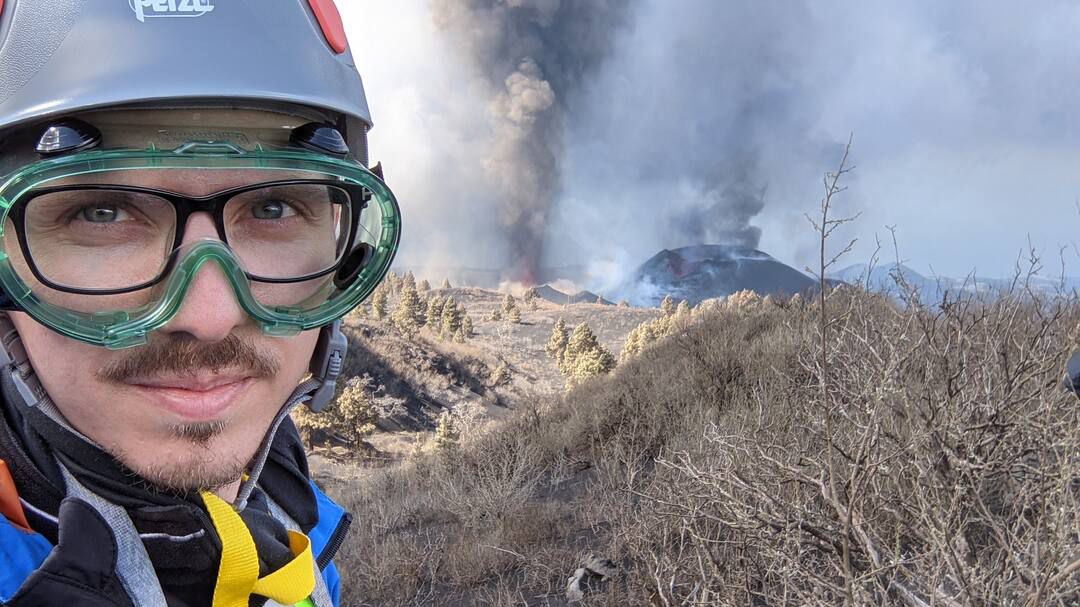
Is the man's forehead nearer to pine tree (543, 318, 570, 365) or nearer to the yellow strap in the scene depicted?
the yellow strap

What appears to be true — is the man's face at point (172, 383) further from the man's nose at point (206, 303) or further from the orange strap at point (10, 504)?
the orange strap at point (10, 504)

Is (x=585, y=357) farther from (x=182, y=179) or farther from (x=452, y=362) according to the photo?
(x=182, y=179)

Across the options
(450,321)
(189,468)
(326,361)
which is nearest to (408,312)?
(450,321)

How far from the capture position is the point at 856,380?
10.3 ft

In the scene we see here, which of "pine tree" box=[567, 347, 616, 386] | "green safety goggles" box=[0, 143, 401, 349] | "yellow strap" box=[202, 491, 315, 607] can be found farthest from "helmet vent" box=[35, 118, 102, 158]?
"pine tree" box=[567, 347, 616, 386]

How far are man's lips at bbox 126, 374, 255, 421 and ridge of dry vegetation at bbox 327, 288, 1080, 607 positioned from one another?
56.2 inches

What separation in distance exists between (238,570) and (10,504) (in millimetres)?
326

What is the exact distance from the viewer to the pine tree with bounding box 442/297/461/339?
39656mm

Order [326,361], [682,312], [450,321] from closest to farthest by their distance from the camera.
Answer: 1. [326,361]
2. [682,312]
3. [450,321]

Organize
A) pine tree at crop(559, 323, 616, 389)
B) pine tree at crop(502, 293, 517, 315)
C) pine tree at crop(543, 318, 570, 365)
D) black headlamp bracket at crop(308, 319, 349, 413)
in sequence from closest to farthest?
1. black headlamp bracket at crop(308, 319, 349, 413)
2. pine tree at crop(559, 323, 616, 389)
3. pine tree at crop(543, 318, 570, 365)
4. pine tree at crop(502, 293, 517, 315)

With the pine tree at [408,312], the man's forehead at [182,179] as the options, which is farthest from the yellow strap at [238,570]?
the pine tree at [408,312]

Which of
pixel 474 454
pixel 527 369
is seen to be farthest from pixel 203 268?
pixel 527 369

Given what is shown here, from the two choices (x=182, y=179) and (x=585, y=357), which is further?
(x=585, y=357)

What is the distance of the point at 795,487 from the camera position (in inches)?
107
